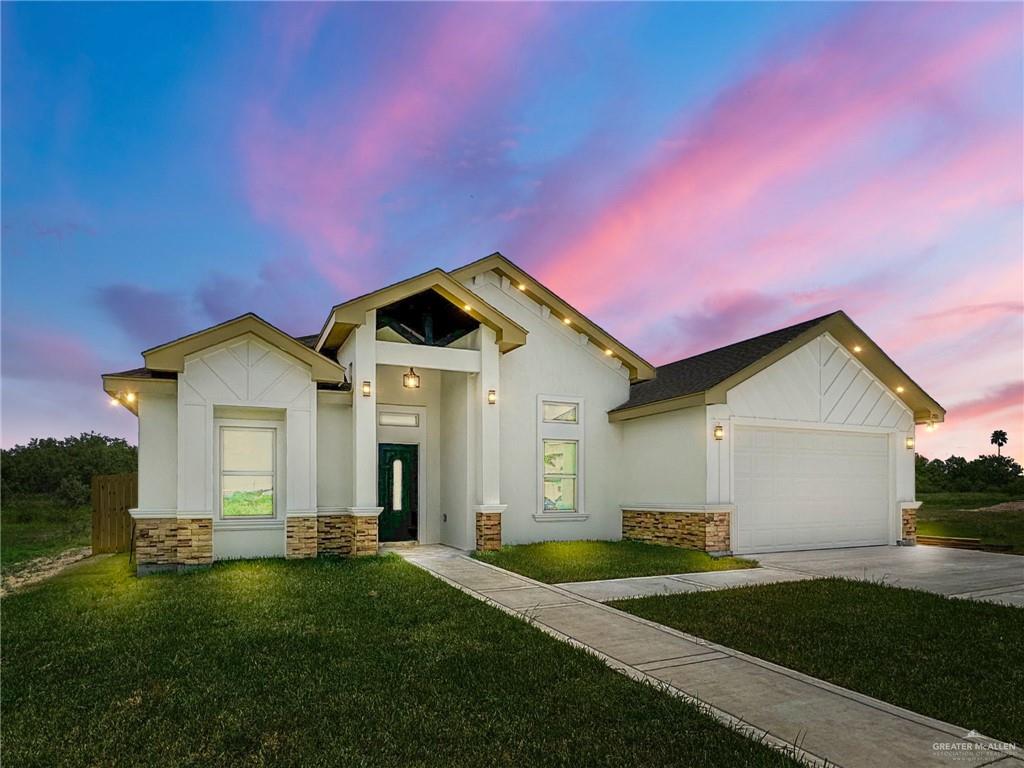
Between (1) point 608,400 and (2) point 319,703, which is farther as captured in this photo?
(1) point 608,400

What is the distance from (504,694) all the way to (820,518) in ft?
36.1

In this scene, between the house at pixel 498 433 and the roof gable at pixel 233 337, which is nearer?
the roof gable at pixel 233 337

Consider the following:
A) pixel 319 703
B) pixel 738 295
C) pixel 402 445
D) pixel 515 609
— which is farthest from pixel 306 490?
pixel 738 295

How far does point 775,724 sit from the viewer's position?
155 inches

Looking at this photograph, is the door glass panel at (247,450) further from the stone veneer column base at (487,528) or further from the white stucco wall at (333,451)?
the stone veneer column base at (487,528)

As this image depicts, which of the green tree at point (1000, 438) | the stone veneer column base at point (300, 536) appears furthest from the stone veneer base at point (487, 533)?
the green tree at point (1000, 438)

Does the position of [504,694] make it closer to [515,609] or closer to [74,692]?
[515,609]

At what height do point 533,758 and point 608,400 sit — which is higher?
point 608,400

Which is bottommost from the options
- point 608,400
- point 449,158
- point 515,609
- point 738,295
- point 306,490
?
point 515,609

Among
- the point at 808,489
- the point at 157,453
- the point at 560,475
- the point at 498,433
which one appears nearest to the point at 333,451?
the point at 157,453

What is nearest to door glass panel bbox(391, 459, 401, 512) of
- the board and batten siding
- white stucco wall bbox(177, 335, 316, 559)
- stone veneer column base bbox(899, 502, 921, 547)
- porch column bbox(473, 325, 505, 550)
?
porch column bbox(473, 325, 505, 550)

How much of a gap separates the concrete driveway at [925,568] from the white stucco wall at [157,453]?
10.5 meters

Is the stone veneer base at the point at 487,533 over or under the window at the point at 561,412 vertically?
under

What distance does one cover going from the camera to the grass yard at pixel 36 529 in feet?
48.3
